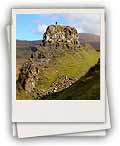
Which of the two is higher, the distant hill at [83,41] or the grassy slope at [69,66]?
the distant hill at [83,41]

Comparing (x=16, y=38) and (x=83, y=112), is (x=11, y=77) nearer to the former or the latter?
(x=16, y=38)

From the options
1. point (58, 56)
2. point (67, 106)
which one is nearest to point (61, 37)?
point (58, 56)

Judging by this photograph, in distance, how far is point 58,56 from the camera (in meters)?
0.77

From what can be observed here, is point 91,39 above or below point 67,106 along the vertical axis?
above

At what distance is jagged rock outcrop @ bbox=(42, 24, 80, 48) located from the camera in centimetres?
77

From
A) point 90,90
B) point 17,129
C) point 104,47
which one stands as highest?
point 104,47

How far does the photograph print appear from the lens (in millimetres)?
763

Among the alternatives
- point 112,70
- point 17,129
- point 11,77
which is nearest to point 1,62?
point 11,77

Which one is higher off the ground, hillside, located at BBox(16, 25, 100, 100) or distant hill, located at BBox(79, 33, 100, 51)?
distant hill, located at BBox(79, 33, 100, 51)

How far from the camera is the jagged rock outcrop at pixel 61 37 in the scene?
767 mm

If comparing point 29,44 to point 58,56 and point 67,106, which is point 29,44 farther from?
point 67,106

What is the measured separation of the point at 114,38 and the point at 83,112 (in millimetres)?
212

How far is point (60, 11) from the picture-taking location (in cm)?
76

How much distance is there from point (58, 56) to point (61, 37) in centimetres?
5
